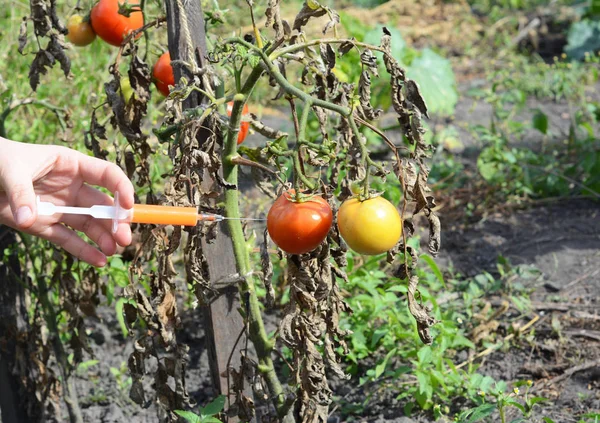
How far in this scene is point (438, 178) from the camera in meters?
4.02

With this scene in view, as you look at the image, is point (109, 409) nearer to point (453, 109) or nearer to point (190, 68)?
point (190, 68)

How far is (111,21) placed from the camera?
217 cm

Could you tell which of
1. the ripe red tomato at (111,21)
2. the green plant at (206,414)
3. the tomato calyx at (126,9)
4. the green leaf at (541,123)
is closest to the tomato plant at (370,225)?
the green plant at (206,414)

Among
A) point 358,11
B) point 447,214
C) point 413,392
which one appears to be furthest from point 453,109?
point 413,392

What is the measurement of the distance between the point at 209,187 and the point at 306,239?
436 millimetres

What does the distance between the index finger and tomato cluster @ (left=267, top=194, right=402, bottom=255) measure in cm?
30

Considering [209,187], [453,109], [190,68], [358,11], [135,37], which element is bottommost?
[209,187]

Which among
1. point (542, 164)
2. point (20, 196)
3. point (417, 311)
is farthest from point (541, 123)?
point (20, 196)

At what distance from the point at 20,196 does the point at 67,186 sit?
13.0 inches

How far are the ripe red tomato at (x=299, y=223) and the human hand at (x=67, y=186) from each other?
31cm

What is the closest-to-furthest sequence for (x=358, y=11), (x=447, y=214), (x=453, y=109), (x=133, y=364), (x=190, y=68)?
(x=190, y=68) < (x=133, y=364) < (x=447, y=214) < (x=453, y=109) < (x=358, y=11)

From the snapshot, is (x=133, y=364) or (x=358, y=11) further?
(x=358, y=11)

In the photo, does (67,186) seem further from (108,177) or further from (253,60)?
(253,60)

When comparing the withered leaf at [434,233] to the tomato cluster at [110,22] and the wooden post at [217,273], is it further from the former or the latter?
the tomato cluster at [110,22]
